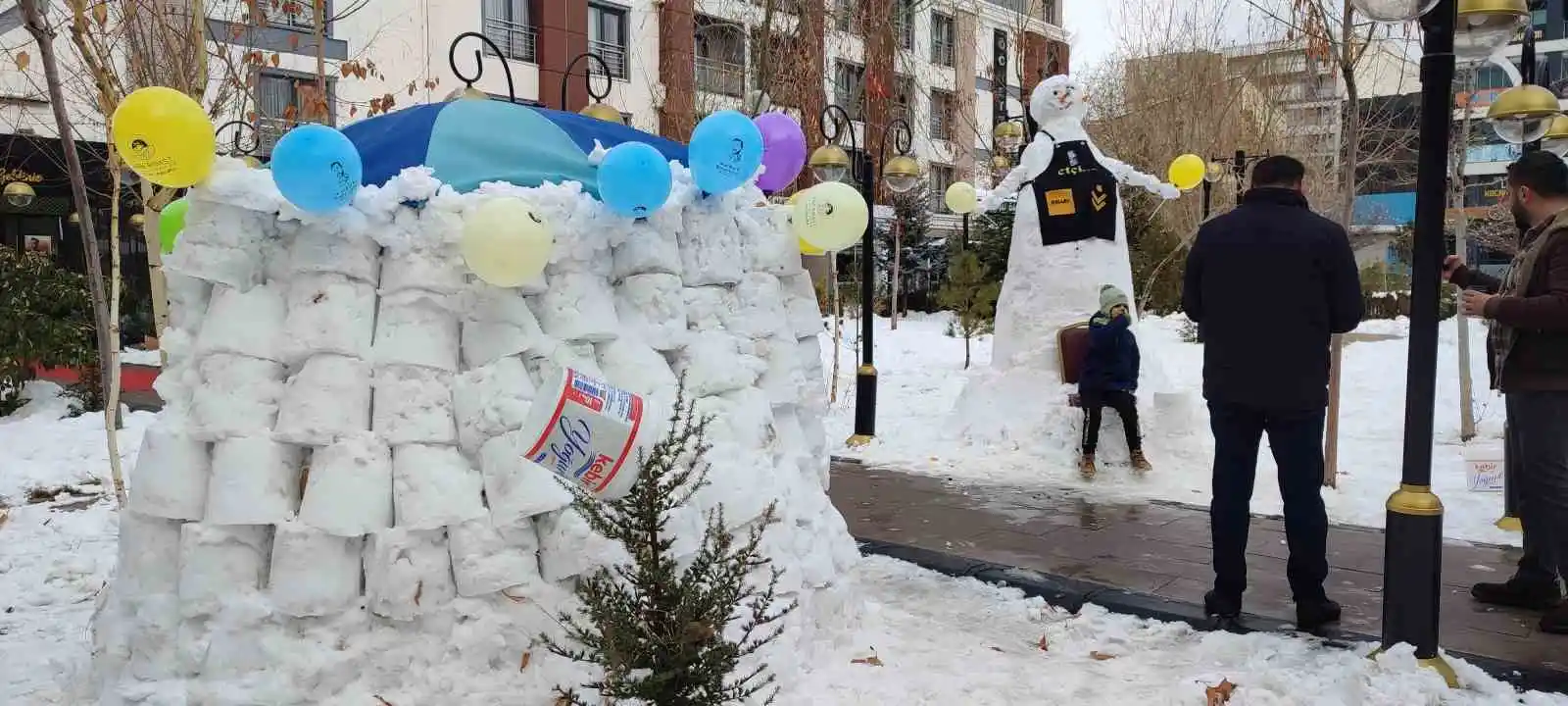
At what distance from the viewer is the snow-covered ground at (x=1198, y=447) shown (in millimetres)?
6973

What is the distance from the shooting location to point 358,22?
18.9m

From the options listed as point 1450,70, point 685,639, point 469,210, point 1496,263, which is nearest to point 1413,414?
point 1450,70

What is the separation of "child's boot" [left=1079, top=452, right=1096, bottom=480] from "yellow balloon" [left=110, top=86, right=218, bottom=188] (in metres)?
6.20

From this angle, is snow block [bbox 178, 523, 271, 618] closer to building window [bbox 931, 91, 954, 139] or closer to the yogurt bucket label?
the yogurt bucket label

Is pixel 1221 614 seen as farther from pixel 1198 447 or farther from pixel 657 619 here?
pixel 1198 447

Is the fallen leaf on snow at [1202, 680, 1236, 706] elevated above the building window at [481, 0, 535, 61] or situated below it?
below

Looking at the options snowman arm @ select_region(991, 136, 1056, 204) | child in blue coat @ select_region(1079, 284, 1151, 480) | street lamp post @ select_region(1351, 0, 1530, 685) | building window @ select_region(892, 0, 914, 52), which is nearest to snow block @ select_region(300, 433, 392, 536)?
street lamp post @ select_region(1351, 0, 1530, 685)

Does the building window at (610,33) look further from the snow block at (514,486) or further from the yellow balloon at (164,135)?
the snow block at (514,486)

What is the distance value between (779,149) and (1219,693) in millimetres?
2641

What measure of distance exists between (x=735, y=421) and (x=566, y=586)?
0.81 m

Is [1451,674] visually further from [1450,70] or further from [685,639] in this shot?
[685,639]

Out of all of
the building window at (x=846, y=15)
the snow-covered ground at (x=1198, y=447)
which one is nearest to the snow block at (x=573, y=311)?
the snow-covered ground at (x=1198, y=447)

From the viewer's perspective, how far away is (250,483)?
312 centimetres

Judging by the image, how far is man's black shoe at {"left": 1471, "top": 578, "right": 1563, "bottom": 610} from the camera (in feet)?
14.7
